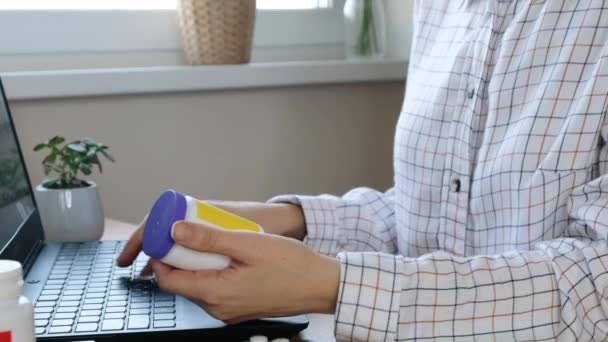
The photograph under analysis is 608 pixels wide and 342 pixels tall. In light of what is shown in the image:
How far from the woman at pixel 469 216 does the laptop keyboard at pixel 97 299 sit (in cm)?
4

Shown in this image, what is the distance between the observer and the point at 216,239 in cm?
69

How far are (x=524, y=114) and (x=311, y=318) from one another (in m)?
0.31

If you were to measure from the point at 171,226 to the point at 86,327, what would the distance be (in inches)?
5.0

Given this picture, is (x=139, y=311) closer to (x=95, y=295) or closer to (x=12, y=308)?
(x=95, y=295)

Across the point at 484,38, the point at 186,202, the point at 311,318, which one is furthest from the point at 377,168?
the point at 186,202

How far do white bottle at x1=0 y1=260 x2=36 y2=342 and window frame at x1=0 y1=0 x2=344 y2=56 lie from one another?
90 centimetres

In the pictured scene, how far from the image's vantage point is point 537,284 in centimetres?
79

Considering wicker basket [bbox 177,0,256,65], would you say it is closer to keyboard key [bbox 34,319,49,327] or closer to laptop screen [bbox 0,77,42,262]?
laptop screen [bbox 0,77,42,262]

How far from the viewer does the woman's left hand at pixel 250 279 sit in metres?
0.70

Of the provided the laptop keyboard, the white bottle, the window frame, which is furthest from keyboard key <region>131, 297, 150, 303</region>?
the window frame

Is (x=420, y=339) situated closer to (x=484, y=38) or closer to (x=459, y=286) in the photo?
(x=459, y=286)

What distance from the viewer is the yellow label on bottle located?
706 millimetres

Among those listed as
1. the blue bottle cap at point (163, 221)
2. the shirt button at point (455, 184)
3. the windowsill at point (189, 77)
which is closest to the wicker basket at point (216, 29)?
the windowsill at point (189, 77)

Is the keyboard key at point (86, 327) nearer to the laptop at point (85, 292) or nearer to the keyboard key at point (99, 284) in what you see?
the laptop at point (85, 292)
